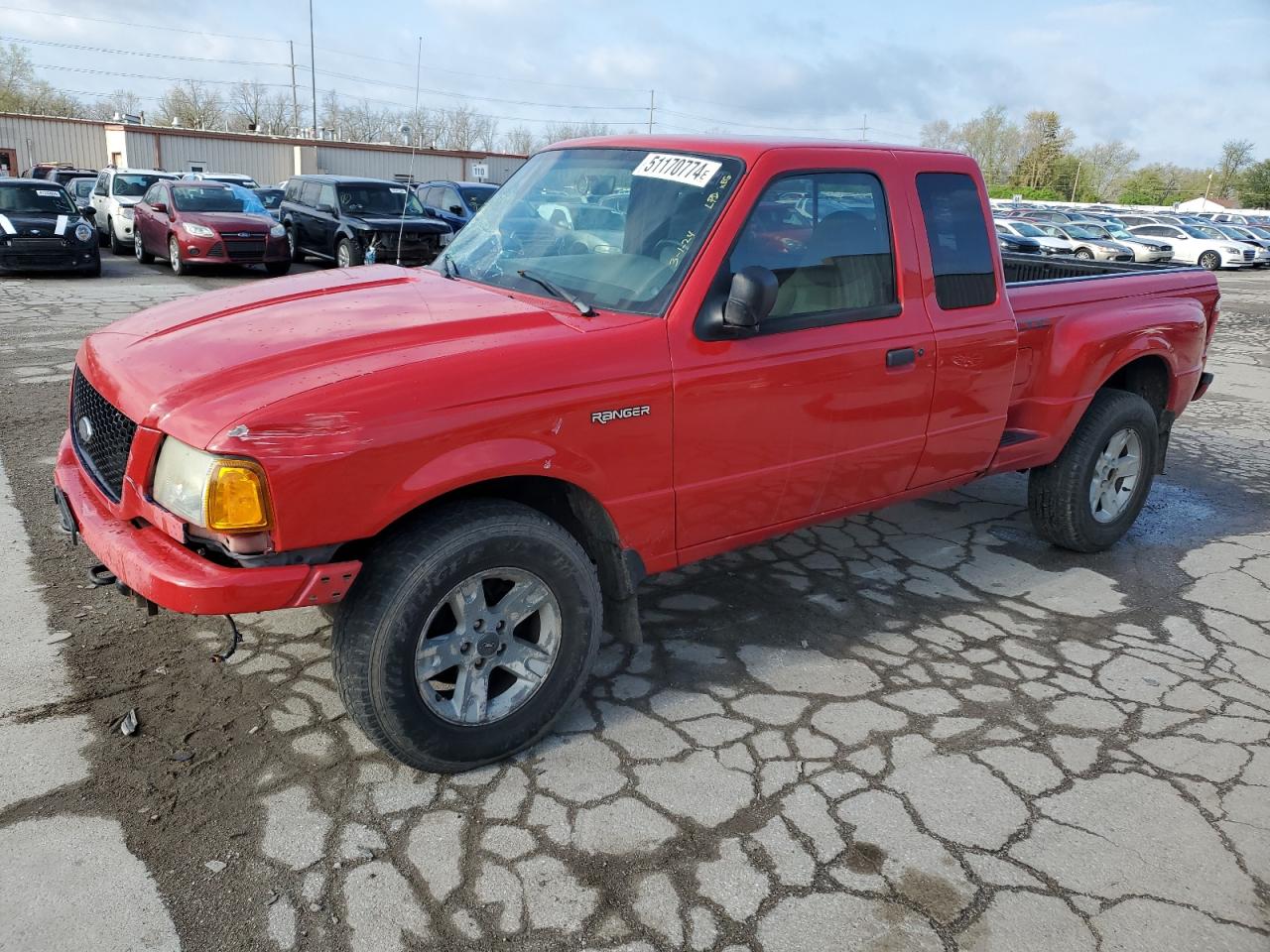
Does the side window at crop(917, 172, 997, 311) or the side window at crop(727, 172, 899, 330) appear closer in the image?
the side window at crop(727, 172, 899, 330)

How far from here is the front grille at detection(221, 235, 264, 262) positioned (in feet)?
50.2

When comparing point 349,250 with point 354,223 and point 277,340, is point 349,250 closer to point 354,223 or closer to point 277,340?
point 354,223

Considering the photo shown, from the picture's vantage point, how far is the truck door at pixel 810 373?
331 cm

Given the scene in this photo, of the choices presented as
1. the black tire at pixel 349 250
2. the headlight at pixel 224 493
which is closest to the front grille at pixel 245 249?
the black tire at pixel 349 250

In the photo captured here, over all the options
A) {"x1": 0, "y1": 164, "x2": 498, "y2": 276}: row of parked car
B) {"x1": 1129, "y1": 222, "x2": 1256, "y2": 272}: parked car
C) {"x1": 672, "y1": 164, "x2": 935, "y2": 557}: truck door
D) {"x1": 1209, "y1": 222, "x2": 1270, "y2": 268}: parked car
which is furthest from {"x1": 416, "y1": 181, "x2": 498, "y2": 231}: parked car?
{"x1": 1209, "y1": 222, "x2": 1270, "y2": 268}: parked car

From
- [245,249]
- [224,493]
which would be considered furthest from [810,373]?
[245,249]

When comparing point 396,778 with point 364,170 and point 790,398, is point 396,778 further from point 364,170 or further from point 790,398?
point 364,170

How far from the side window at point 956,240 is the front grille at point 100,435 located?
3.05m

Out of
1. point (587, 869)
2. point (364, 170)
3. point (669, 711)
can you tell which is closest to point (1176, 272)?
point (669, 711)

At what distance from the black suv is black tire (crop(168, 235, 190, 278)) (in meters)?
1.74

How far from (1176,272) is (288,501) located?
4857 millimetres

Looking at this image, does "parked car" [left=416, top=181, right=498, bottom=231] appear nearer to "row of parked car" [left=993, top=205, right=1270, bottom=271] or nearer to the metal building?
"row of parked car" [left=993, top=205, right=1270, bottom=271]

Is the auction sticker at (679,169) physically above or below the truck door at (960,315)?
above

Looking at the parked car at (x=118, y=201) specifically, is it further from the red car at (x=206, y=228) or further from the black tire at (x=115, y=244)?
the red car at (x=206, y=228)
